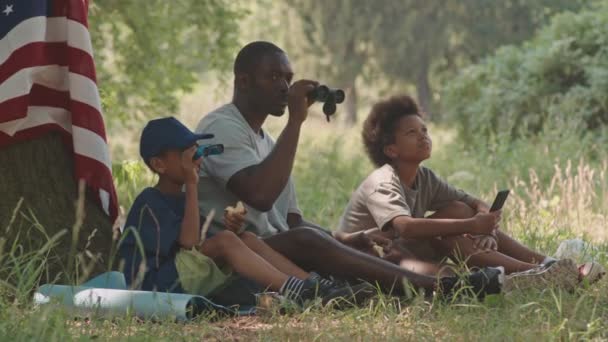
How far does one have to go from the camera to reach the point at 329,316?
15.8ft

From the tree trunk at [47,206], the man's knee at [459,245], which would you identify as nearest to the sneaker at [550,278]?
the man's knee at [459,245]

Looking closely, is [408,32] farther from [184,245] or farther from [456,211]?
[184,245]

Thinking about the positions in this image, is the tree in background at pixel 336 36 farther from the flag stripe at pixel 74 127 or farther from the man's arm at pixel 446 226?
the flag stripe at pixel 74 127

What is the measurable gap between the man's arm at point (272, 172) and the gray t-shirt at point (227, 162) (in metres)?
0.09

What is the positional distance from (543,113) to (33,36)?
8911 mm

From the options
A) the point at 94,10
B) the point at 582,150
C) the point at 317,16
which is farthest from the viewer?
the point at 317,16

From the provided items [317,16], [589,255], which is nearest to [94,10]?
[589,255]

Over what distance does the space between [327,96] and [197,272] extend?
3.47ft

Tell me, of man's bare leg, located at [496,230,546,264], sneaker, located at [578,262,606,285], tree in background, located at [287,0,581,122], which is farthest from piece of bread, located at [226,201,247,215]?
tree in background, located at [287,0,581,122]

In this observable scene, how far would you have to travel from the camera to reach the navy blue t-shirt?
5.17 metres

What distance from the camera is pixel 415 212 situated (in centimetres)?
604

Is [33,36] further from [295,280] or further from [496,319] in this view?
[496,319]

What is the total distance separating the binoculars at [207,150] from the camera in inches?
207

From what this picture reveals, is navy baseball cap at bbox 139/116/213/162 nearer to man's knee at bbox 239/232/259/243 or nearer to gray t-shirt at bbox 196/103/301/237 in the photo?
gray t-shirt at bbox 196/103/301/237
